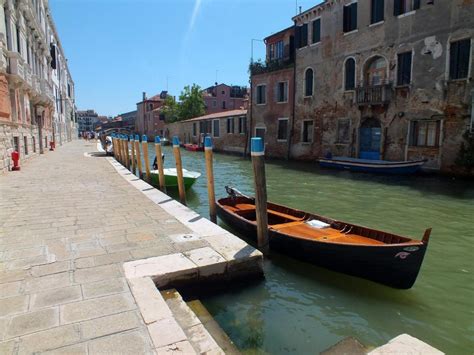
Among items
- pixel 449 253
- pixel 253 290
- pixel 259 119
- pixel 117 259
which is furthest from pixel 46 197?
pixel 259 119

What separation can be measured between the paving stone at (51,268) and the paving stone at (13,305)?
45 centimetres

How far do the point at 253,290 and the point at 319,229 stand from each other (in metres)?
1.87

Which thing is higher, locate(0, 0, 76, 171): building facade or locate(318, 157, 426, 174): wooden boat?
locate(0, 0, 76, 171): building facade

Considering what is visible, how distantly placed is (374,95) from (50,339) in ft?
54.8

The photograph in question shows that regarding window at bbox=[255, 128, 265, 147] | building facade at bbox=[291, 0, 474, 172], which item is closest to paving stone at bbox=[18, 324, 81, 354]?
building facade at bbox=[291, 0, 474, 172]

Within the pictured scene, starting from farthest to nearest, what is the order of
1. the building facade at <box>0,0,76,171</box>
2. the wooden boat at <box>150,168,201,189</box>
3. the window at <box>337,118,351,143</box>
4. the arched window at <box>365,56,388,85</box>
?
1. the window at <box>337,118,351,143</box>
2. the arched window at <box>365,56,388,85</box>
3. the wooden boat at <box>150,168,201,189</box>
4. the building facade at <box>0,0,76,171</box>

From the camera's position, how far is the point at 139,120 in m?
66.7

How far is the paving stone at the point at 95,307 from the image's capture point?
8.38 feet

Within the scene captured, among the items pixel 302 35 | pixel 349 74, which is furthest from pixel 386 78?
pixel 302 35

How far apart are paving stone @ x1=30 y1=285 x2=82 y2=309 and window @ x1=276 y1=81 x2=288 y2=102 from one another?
806 inches

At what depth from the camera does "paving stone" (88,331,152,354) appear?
218cm

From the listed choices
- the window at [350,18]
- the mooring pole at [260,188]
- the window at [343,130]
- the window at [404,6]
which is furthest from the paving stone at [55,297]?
the window at [350,18]

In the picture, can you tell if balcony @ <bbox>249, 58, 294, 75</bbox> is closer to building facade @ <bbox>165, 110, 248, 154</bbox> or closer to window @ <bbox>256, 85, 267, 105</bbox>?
window @ <bbox>256, 85, 267, 105</bbox>

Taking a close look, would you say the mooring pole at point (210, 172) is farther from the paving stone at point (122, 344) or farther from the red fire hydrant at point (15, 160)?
the red fire hydrant at point (15, 160)
